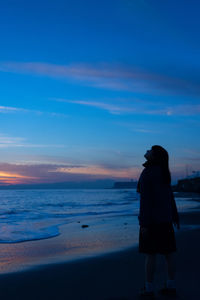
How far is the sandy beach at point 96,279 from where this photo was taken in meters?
4.09

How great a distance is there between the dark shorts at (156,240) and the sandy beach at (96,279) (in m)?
0.63

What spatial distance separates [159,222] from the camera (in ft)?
12.9

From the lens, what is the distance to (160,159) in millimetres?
4082

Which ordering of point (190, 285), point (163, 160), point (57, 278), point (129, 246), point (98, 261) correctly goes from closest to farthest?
1. point (163, 160)
2. point (190, 285)
3. point (57, 278)
4. point (98, 261)
5. point (129, 246)

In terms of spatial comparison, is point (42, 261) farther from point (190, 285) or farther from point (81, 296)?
point (190, 285)

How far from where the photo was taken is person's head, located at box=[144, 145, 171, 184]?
13.3ft

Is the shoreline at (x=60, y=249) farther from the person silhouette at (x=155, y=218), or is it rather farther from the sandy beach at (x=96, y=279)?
the person silhouette at (x=155, y=218)

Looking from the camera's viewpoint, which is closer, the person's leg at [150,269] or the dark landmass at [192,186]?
the person's leg at [150,269]

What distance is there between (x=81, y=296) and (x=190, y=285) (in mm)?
1604

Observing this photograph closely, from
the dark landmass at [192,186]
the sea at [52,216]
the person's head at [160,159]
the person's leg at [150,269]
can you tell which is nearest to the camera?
the person's leg at [150,269]

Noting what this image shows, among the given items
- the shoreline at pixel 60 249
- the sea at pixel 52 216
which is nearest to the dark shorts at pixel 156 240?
the shoreline at pixel 60 249

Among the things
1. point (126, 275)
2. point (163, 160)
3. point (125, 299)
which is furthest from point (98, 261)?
point (163, 160)

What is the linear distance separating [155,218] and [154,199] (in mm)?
248

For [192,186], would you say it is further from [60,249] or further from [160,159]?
[160,159]
